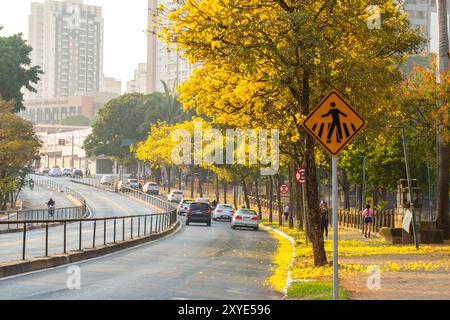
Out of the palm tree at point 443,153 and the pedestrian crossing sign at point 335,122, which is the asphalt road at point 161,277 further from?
the palm tree at point 443,153

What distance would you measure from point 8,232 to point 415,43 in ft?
85.6

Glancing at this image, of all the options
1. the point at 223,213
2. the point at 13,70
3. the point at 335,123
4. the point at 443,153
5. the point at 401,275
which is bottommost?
the point at 223,213

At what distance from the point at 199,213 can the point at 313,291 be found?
40.9 metres

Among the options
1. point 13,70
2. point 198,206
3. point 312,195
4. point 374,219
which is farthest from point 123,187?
point 312,195

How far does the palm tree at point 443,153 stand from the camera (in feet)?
115

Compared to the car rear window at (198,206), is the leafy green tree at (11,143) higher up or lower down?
higher up

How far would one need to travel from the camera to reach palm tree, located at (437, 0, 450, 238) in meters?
35.2

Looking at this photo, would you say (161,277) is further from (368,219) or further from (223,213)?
(223,213)

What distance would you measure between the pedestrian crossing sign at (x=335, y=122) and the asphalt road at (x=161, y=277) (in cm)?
336

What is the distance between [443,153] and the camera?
116ft

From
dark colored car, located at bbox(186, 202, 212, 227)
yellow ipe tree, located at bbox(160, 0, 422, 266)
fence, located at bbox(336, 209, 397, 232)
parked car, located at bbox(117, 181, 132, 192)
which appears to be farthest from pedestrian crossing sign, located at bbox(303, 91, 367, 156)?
parked car, located at bbox(117, 181, 132, 192)

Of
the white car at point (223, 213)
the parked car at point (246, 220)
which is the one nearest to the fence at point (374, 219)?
the parked car at point (246, 220)

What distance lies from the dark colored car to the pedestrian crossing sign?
4298 centimetres

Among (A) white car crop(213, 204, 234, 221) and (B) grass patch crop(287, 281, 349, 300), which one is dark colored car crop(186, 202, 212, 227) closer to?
(A) white car crop(213, 204, 234, 221)
